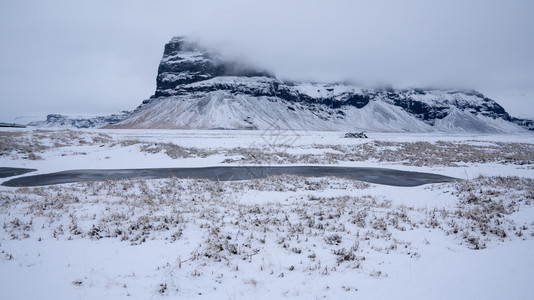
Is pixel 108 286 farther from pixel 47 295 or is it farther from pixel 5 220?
pixel 5 220

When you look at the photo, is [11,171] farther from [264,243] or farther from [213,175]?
[264,243]

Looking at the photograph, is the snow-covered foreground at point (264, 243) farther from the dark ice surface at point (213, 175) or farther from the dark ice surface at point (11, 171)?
the dark ice surface at point (11, 171)

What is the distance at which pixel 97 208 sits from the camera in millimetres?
10336

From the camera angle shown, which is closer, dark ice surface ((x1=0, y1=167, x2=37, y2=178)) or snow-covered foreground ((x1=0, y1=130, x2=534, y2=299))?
snow-covered foreground ((x1=0, y1=130, x2=534, y2=299))

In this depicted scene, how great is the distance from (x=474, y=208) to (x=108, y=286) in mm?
12977

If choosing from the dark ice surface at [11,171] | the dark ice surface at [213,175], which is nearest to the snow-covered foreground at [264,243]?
the dark ice surface at [213,175]

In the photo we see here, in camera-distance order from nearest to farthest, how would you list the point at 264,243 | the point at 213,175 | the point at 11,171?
the point at 264,243, the point at 213,175, the point at 11,171

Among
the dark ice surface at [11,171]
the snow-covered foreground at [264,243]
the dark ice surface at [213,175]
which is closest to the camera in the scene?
the snow-covered foreground at [264,243]

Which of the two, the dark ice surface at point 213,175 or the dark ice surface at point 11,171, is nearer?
the dark ice surface at point 213,175

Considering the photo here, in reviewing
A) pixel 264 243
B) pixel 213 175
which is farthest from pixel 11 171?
pixel 264 243

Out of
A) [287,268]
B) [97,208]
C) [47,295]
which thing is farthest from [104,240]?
[287,268]

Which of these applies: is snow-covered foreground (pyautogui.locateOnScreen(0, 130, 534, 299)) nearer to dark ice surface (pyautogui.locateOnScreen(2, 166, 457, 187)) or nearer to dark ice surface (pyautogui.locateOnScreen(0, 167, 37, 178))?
dark ice surface (pyautogui.locateOnScreen(2, 166, 457, 187))

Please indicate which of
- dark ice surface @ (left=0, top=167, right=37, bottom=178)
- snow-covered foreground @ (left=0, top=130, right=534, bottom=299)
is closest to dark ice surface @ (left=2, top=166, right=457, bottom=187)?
dark ice surface @ (left=0, top=167, right=37, bottom=178)

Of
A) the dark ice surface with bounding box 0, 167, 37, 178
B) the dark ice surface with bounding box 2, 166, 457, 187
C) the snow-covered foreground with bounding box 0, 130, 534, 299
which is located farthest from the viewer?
the dark ice surface with bounding box 0, 167, 37, 178
